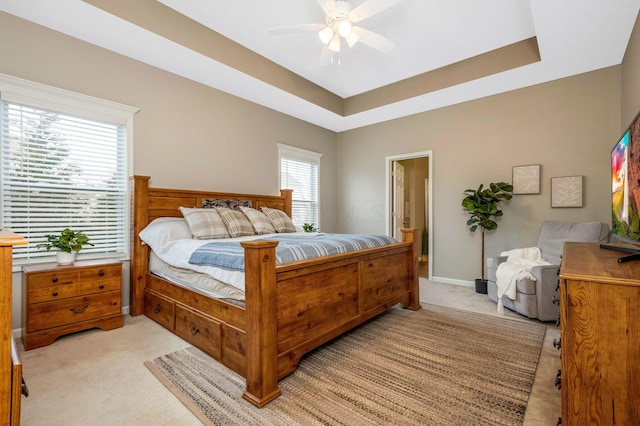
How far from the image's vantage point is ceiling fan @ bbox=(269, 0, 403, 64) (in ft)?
7.75

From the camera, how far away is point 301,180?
17.5 feet

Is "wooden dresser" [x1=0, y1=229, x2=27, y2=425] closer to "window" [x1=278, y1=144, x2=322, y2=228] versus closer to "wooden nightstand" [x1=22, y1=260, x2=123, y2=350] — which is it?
"wooden nightstand" [x1=22, y1=260, x2=123, y2=350]

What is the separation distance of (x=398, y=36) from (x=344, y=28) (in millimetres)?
987

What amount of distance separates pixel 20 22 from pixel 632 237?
184 inches

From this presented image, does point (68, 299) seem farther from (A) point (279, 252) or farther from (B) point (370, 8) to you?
(B) point (370, 8)

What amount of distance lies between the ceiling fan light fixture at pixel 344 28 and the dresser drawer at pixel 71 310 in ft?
10.3

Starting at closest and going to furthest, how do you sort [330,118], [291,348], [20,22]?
[291,348] → [20,22] → [330,118]

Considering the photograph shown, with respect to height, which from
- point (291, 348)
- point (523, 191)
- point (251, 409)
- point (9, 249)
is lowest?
point (251, 409)

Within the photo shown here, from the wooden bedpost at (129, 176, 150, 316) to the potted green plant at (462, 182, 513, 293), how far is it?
13.1ft

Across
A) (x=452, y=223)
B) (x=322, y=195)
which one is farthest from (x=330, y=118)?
(x=452, y=223)

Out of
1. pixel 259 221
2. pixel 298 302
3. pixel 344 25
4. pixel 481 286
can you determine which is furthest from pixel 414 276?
pixel 344 25

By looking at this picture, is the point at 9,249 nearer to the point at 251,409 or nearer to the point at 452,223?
the point at 251,409

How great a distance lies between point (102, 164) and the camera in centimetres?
304

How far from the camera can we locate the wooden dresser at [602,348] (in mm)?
1037
